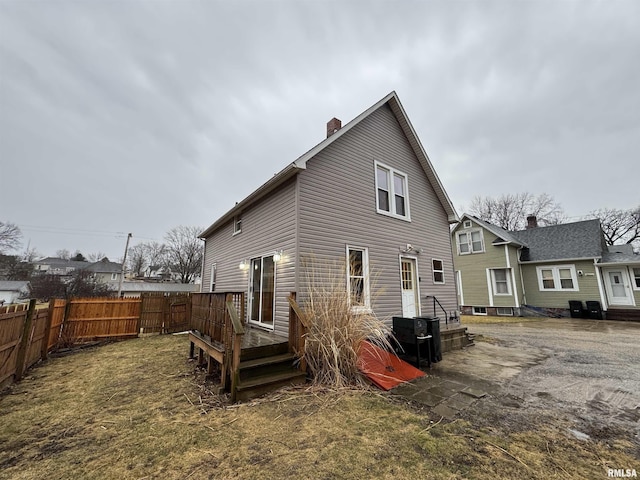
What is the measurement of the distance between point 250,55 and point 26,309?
12.1 meters

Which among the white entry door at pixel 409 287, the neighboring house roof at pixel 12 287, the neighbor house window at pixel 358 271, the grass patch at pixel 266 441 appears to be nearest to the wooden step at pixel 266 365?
the grass patch at pixel 266 441

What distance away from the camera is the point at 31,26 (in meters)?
8.02

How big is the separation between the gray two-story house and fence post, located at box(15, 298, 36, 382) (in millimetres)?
4628

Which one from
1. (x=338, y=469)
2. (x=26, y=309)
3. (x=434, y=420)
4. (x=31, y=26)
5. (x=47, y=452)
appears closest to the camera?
(x=338, y=469)

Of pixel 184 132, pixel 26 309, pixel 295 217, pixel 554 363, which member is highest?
pixel 184 132

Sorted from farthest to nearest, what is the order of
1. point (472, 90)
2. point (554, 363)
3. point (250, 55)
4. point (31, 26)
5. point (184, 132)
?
point (184, 132)
point (472, 90)
point (250, 55)
point (31, 26)
point (554, 363)

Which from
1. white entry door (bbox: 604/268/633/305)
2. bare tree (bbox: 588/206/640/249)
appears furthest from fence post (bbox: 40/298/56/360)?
bare tree (bbox: 588/206/640/249)

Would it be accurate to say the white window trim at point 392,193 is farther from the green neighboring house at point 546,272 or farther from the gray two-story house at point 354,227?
the green neighboring house at point 546,272

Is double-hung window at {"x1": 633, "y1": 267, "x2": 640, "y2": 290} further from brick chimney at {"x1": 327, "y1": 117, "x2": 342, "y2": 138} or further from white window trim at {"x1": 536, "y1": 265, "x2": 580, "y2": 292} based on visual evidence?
brick chimney at {"x1": 327, "y1": 117, "x2": 342, "y2": 138}

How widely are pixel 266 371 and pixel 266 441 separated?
1.63 meters

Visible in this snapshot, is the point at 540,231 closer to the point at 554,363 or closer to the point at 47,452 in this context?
the point at 554,363

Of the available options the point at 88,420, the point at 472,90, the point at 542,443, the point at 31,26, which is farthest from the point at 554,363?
the point at 31,26

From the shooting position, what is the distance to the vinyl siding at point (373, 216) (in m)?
6.34

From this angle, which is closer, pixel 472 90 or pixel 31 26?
pixel 31 26
